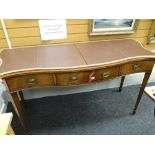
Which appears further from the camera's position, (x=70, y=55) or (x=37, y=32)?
(x=37, y=32)

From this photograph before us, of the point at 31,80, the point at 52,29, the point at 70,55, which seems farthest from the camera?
the point at 52,29

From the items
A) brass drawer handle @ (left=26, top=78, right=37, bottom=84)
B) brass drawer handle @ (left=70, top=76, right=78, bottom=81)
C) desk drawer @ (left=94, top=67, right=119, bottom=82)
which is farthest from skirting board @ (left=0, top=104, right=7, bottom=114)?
desk drawer @ (left=94, top=67, right=119, bottom=82)

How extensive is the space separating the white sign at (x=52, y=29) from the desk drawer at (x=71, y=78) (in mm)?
523

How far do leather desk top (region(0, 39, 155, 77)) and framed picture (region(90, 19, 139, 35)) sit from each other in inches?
5.5

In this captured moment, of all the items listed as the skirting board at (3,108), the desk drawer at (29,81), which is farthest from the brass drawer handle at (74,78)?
the skirting board at (3,108)

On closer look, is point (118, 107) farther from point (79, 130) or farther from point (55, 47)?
point (55, 47)

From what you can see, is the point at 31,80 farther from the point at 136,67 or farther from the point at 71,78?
the point at 136,67

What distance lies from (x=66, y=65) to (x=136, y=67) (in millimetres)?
561

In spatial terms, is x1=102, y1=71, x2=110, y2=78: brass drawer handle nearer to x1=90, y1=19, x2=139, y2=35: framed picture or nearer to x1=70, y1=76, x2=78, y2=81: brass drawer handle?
x1=70, y1=76, x2=78, y2=81: brass drawer handle

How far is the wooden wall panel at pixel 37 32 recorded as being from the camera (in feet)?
Result: 4.36

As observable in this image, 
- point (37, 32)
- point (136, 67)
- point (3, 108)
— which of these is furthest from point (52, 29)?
point (3, 108)

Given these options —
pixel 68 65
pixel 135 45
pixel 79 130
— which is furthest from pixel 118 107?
pixel 68 65

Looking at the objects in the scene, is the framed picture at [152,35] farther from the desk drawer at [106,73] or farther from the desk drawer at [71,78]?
the desk drawer at [71,78]

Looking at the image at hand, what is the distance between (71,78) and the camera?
1074 mm
